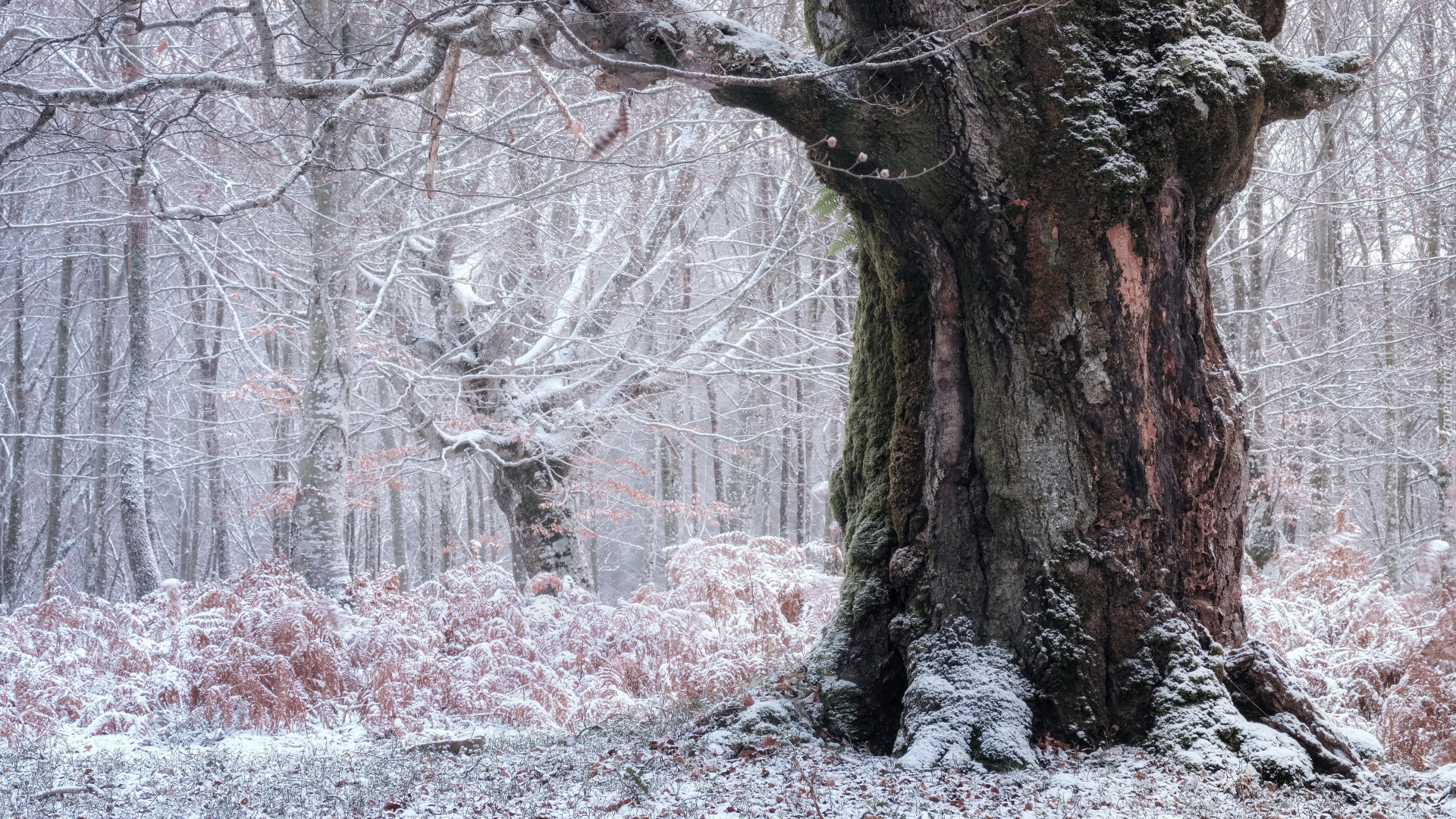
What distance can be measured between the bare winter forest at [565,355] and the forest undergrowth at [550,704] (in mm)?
40

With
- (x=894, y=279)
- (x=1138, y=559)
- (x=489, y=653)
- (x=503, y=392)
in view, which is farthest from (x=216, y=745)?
(x=503, y=392)

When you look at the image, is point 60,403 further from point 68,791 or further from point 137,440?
point 68,791

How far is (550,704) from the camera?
689 centimetres

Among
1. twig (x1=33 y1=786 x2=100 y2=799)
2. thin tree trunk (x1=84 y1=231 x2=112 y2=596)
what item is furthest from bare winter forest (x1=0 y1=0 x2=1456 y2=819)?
thin tree trunk (x1=84 y1=231 x2=112 y2=596)

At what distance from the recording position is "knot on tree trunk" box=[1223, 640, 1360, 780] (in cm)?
371

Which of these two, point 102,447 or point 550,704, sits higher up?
point 102,447

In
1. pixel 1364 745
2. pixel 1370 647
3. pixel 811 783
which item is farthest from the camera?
pixel 1370 647

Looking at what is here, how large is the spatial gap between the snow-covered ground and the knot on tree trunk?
17cm

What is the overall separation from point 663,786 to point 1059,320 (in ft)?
8.75

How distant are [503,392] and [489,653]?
480 cm

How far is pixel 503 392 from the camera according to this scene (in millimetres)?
11578

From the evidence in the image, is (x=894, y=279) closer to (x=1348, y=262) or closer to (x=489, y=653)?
(x=489, y=653)

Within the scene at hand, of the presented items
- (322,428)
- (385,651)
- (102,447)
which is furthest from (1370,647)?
(102,447)

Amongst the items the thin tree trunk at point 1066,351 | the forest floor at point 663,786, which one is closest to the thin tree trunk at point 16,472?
the forest floor at point 663,786
